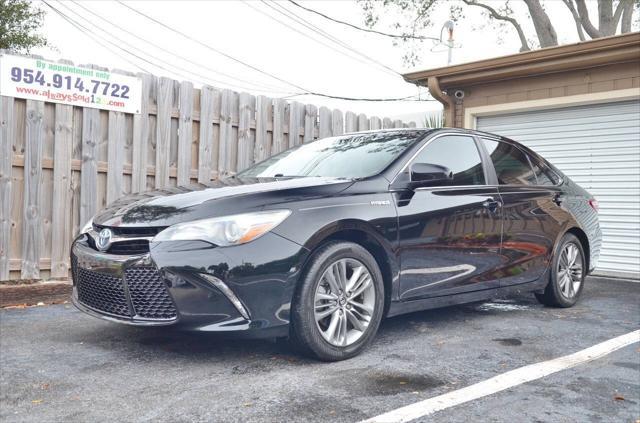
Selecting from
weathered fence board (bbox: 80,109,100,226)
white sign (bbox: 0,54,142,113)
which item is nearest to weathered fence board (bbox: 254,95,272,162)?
white sign (bbox: 0,54,142,113)

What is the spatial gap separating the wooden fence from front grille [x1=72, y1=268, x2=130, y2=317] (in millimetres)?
2099

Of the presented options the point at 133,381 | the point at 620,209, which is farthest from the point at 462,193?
the point at 620,209

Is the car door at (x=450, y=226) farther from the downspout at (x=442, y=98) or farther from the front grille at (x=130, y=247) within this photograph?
the downspout at (x=442, y=98)

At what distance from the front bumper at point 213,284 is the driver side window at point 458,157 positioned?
1545mm

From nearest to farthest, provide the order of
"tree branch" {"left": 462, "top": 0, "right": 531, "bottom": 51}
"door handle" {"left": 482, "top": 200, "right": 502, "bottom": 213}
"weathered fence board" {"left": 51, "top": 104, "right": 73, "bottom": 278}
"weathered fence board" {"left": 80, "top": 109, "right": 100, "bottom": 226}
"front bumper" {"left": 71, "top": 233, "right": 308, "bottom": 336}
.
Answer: "front bumper" {"left": 71, "top": 233, "right": 308, "bottom": 336}, "door handle" {"left": 482, "top": 200, "right": 502, "bottom": 213}, "weathered fence board" {"left": 51, "top": 104, "right": 73, "bottom": 278}, "weathered fence board" {"left": 80, "top": 109, "right": 100, "bottom": 226}, "tree branch" {"left": 462, "top": 0, "right": 531, "bottom": 51}

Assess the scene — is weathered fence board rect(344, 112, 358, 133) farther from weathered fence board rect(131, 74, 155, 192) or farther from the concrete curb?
the concrete curb

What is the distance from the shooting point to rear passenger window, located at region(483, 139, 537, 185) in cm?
521

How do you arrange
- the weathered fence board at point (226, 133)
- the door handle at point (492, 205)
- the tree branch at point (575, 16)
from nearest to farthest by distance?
the door handle at point (492, 205)
the weathered fence board at point (226, 133)
the tree branch at point (575, 16)

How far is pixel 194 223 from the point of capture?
345 centimetres

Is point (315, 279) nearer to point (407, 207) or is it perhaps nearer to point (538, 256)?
point (407, 207)

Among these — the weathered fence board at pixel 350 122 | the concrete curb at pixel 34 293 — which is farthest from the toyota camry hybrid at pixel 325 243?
the weathered fence board at pixel 350 122

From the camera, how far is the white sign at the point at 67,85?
555 cm

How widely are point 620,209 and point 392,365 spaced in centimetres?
610

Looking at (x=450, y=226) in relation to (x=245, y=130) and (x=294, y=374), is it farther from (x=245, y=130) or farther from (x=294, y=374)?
(x=245, y=130)
